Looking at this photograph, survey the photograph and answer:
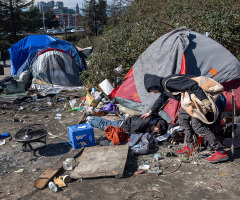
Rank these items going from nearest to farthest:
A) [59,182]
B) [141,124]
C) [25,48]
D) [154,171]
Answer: [59,182] → [154,171] → [141,124] → [25,48]

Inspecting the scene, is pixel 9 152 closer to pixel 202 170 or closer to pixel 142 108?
pixel 142 108

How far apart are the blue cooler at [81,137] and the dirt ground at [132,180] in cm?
15

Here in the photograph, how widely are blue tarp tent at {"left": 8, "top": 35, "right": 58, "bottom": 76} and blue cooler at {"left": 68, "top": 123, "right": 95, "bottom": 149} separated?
8.05 meters

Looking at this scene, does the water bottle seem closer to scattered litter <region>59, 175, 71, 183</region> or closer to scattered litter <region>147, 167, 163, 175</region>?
scattered litter <region>59, 175, 71, 183</region>

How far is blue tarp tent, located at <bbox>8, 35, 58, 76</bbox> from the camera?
1177 cm

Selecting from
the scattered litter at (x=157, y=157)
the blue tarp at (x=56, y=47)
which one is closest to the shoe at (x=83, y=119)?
the scattered litter at (x=157, y=157)

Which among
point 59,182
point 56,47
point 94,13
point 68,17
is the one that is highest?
point 68,17

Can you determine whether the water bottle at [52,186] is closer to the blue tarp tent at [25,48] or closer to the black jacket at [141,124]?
the black jacket at [141,124]

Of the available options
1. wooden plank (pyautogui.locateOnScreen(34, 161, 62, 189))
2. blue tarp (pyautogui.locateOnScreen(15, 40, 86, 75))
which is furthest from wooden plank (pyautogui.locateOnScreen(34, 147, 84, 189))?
blue tarp (pyautogui.locateOnScreen(15, 40, 86, 75))

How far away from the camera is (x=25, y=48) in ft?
38.9

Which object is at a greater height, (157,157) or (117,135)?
(117,135)

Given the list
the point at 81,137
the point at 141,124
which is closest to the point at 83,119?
the point at 81,137

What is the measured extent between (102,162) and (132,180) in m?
0.62

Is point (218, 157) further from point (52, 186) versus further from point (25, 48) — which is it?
point (25, 48)
